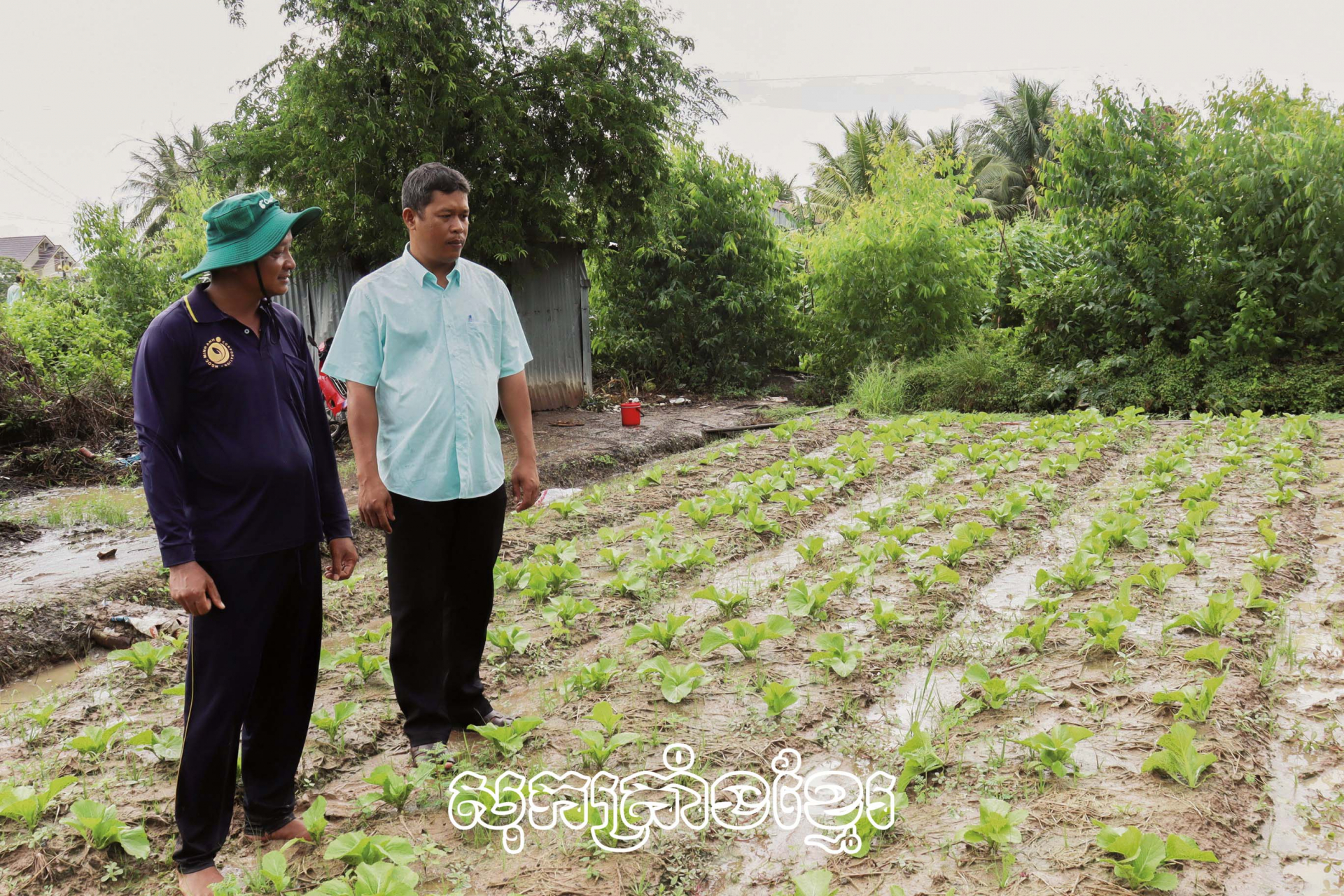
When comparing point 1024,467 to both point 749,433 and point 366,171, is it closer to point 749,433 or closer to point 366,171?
point 749,433

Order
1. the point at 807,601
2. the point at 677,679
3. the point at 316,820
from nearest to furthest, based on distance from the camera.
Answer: the point at 316,820 → the point at 677,679 → the point at 807,601

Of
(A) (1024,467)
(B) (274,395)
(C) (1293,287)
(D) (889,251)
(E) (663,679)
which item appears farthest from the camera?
(D) (889,251)

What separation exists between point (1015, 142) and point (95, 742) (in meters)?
37.9

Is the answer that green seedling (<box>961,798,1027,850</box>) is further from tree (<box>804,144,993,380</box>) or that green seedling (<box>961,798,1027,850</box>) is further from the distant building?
the distant building

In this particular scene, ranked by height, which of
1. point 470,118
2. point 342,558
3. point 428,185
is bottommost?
point 342,558

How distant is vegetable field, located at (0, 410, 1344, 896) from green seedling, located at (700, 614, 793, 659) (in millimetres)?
12

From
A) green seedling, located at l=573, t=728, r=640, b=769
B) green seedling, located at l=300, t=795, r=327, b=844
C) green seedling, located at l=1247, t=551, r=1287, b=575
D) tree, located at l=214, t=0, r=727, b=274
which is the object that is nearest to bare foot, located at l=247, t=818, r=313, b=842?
green seedling, located at l=300, t=795, r=327, b=844

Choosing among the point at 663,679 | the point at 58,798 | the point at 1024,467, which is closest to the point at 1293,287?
the point at 1024,467

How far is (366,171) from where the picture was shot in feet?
31.8

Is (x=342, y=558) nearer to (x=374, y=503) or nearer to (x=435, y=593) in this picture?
(x=374, y=503)

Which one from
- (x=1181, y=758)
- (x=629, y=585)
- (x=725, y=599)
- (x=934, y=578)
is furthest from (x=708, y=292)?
(x=1181, y=758)

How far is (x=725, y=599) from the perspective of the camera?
424 centimetres

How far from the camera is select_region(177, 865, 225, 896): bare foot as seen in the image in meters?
2.33

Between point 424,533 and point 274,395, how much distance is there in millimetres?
667
